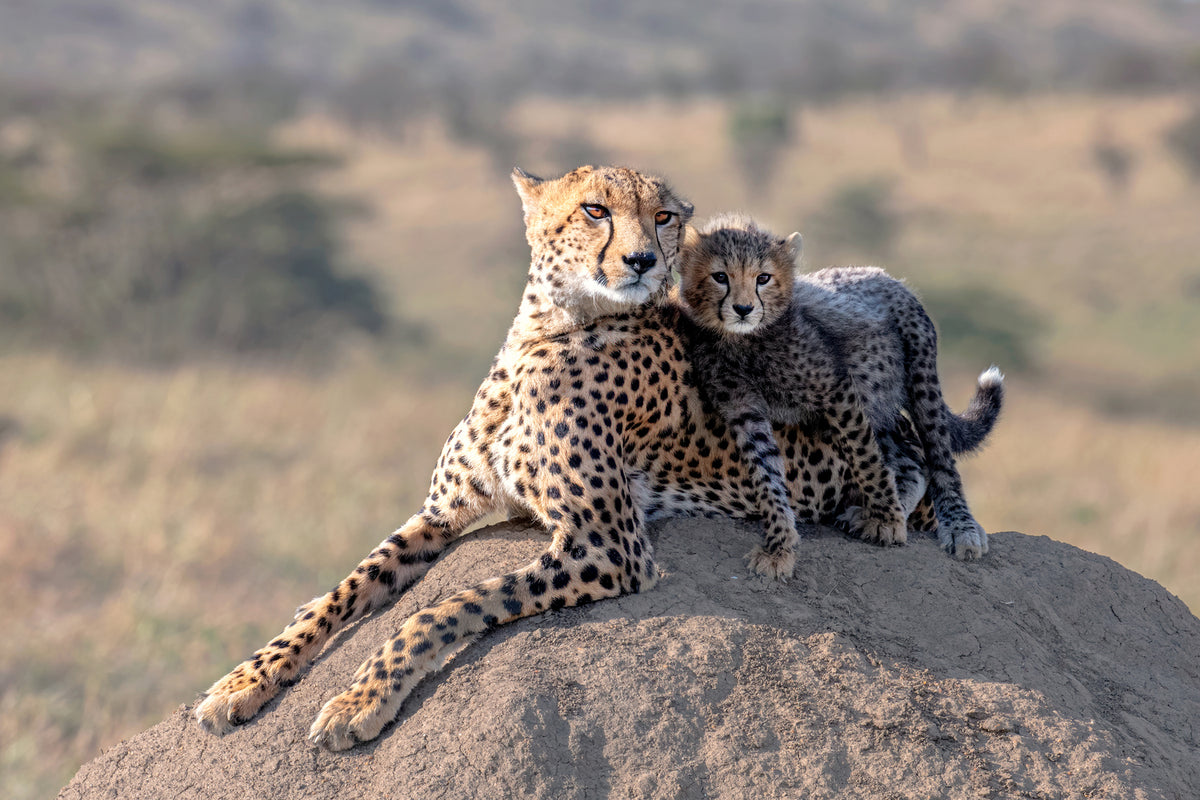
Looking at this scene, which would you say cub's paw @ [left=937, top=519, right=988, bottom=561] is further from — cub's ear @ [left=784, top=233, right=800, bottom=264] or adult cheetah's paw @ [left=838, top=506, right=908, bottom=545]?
cub's ear @ [left=784, top=233, right=800, bottom=264]

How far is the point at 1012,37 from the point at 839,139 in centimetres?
3467

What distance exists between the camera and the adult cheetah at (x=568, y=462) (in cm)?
321

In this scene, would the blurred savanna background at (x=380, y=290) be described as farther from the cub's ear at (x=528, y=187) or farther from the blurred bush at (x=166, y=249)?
the cub's ear at (x=528, y=187)

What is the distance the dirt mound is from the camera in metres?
2.92

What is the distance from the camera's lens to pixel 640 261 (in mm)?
3270

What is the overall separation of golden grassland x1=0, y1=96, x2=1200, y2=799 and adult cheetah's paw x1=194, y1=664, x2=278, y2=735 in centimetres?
290

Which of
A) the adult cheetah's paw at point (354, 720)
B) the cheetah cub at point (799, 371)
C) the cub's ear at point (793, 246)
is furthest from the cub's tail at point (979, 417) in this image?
the adult cheetah's paw at point (354, 720)

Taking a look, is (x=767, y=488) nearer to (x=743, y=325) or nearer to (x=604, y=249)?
(x=743, y=325)

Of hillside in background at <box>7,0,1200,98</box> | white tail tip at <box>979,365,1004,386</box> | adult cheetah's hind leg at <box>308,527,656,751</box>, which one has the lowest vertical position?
adult cheetah's hind leg at <box>308,527,656,751</box>

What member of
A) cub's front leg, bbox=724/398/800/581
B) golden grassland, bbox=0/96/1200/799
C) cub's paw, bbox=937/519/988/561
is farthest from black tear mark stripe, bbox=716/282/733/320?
golden grassland, bbox=0/96/1200/799

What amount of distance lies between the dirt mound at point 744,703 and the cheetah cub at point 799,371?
0.44 ft

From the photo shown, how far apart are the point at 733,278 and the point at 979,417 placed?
48.4 inches

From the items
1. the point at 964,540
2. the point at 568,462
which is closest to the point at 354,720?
the point at 568,462

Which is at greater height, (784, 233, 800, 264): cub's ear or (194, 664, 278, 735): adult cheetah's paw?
(784, 233, 800, 264): cub's ear
